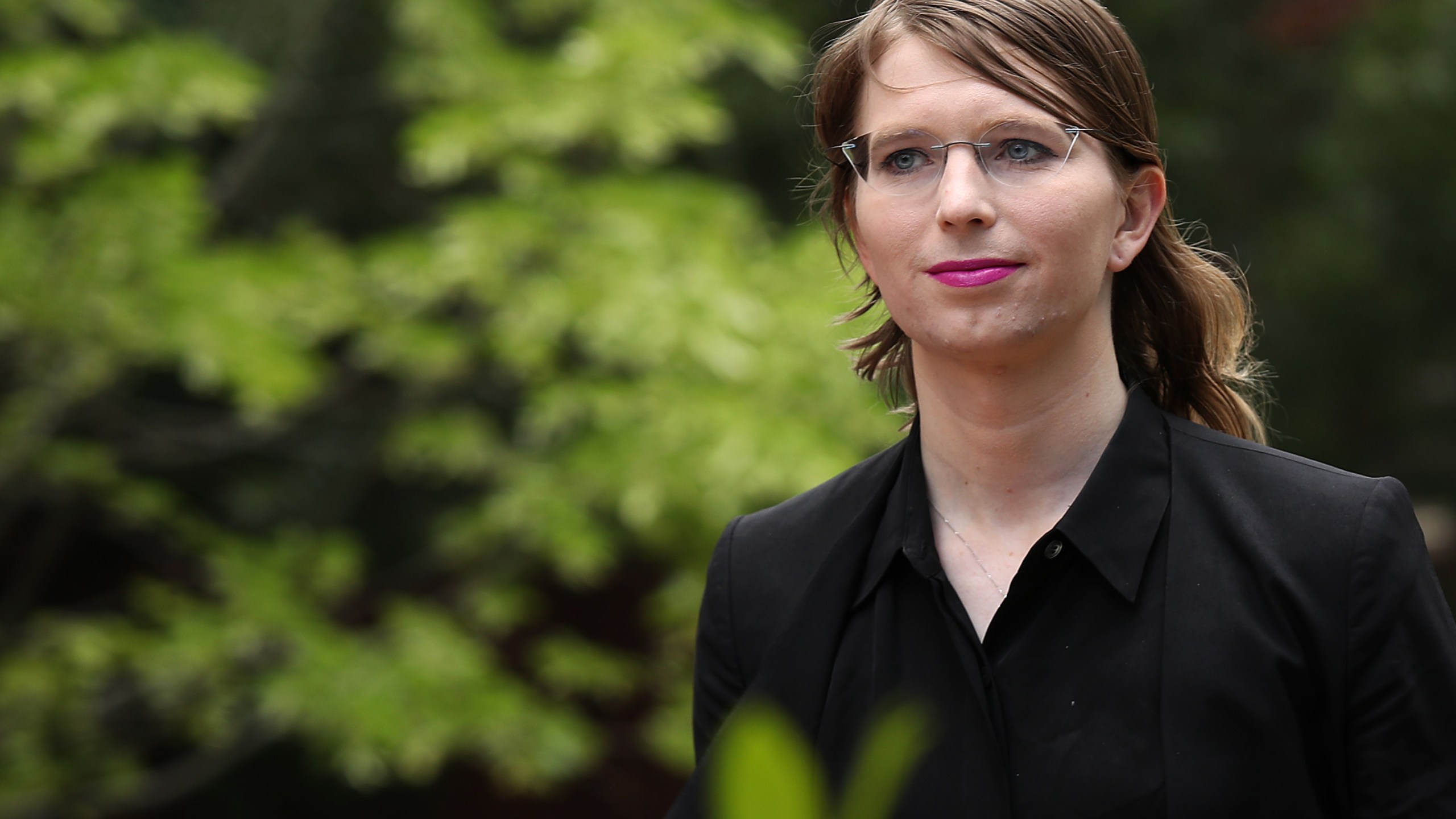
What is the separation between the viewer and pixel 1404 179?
7.04 metres

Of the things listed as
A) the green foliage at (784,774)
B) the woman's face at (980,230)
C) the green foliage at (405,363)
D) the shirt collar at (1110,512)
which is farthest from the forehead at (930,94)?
the green foliage at (405,363)

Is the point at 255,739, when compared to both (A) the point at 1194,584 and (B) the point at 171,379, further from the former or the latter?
(A) the point at 1194,584

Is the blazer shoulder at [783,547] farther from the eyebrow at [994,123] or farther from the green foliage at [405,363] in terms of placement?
the green foliage at [405,363]

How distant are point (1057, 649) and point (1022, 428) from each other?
0.22 meters

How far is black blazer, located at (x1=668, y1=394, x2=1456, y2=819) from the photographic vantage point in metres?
1.23

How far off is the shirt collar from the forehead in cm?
33

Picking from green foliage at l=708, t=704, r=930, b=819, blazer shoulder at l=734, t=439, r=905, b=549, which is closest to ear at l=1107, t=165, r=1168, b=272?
blazer shoulder at l=734, t=439, r=905, b=549

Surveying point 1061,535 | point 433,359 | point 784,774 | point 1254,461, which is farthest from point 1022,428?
point 433,359

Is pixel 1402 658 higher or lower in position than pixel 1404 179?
lower

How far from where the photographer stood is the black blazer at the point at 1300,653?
1.23m

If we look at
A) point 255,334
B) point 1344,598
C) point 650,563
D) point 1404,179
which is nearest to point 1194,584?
point 1344,598

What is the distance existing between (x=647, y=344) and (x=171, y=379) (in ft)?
11.6

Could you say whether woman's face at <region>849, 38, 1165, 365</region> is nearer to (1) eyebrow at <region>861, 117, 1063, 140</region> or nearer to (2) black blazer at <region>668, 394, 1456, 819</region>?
(1) eyebrow at <region>861, 117, 1063, 140</region>

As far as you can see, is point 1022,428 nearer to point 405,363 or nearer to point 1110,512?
point 1110,512
